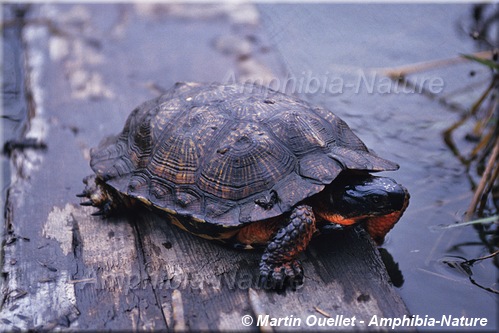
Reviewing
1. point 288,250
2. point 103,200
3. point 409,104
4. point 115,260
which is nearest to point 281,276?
point 288,250

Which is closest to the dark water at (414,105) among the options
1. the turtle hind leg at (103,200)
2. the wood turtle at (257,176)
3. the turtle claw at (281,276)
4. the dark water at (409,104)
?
the dark water at (409,104)

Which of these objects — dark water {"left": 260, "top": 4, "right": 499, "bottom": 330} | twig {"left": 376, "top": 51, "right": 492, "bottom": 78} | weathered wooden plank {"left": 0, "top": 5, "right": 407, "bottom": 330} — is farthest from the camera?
twig {"left": 376, "top": 51, "right": 492, "bottom": 78}

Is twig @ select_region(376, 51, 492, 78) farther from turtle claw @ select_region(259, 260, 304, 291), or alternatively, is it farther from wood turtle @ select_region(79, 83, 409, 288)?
turtle claw @ select_region(259, 260, 304, 291)

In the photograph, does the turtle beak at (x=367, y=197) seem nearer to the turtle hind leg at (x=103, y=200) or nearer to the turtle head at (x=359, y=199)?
the turtle head at (x=359, y=199)

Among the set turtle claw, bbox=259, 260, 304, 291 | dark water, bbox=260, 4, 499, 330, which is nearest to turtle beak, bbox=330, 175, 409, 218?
turtle claw, bbox=259, 260, 304, 291

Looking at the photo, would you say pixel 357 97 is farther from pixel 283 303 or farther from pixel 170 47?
pixel 283 303

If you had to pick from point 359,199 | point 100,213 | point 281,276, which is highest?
point 359,199

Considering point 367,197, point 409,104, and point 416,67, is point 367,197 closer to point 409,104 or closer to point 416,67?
point 409,104
